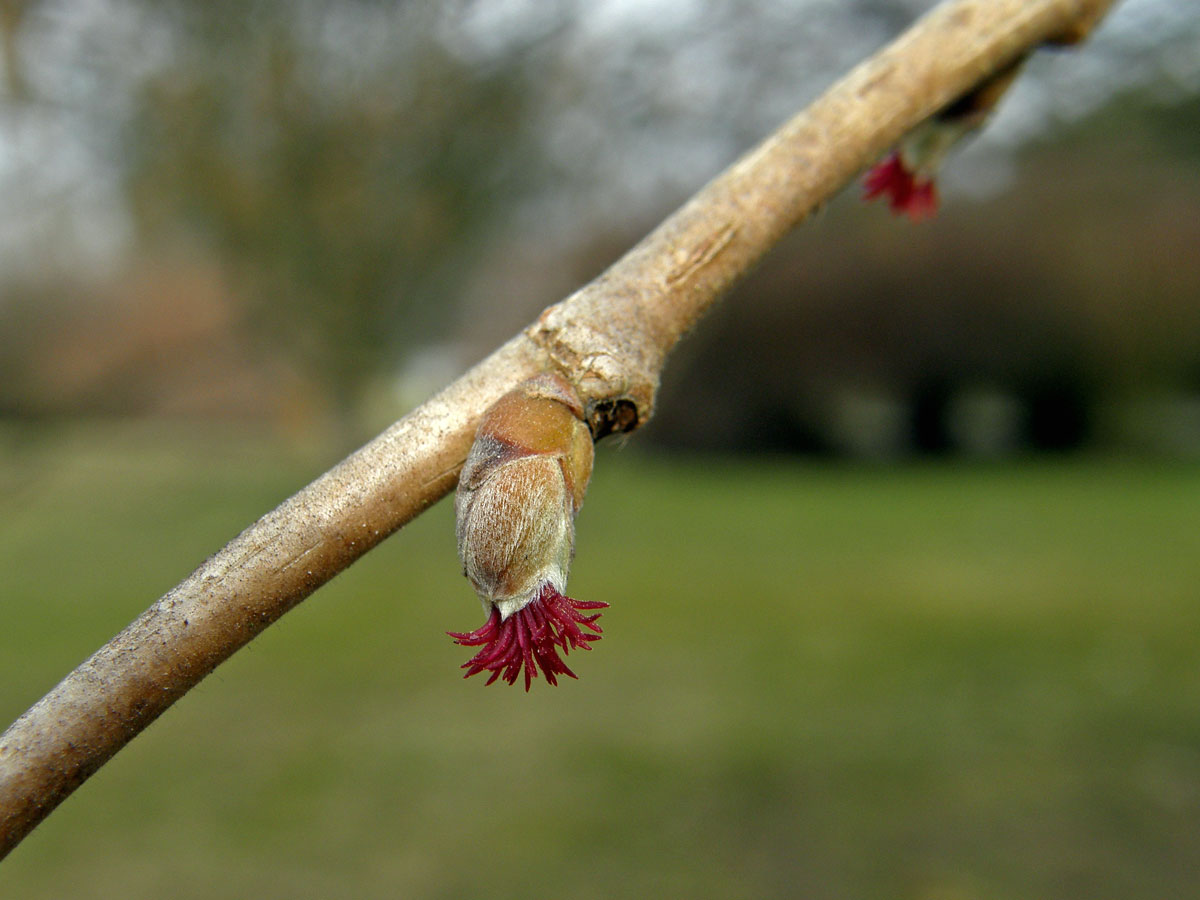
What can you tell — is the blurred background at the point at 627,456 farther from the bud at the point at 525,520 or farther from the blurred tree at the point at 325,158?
the bud at the point at 525,520

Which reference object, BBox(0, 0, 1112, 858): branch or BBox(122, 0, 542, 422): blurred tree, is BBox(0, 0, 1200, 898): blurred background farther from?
BBox(0, 0, 1112, 858): branch

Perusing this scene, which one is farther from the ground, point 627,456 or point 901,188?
point 627,456

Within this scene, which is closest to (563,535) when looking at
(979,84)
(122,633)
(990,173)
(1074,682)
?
Answer: (122,633)

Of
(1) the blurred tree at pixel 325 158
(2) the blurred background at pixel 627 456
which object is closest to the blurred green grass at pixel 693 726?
(2) the blurred background at pixel 627 456

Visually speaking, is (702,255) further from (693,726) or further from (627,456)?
(627,456)

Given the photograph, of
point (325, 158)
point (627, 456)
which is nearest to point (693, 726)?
point (325, 158)

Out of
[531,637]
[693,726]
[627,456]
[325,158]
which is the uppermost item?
[325,158]

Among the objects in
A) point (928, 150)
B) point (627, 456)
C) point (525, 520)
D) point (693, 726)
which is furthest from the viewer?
point (627, 456)
